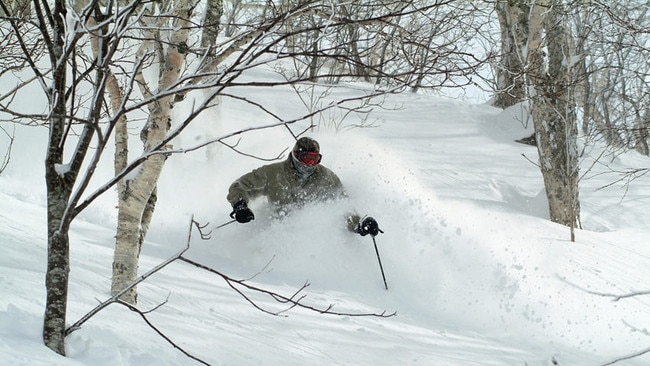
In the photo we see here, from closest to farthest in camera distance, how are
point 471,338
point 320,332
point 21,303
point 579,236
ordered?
point 21,303, point 320,332, point 471,338, point 579,236

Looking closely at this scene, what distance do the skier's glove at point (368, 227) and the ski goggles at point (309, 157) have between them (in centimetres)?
86

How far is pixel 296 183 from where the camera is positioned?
6.90 meters

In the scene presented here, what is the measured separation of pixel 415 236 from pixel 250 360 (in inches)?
169

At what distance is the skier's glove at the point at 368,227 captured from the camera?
250 inches

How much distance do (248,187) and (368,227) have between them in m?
1.46

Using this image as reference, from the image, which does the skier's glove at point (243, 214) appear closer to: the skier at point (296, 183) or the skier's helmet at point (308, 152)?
the skier at point (296, 183)

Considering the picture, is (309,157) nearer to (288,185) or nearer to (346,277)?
(288,185)

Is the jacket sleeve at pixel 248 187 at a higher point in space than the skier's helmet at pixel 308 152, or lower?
lower

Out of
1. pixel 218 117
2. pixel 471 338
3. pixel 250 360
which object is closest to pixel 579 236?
pixel 471 338

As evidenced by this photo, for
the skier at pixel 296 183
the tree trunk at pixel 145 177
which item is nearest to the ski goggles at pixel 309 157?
the skier at pixel 296 183

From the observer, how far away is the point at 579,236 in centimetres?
795

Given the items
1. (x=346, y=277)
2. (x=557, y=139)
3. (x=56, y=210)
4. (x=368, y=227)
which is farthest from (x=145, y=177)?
(x=557, y=139)

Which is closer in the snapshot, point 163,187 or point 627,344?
point 627,344

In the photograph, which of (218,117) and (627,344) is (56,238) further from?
(218,117)
